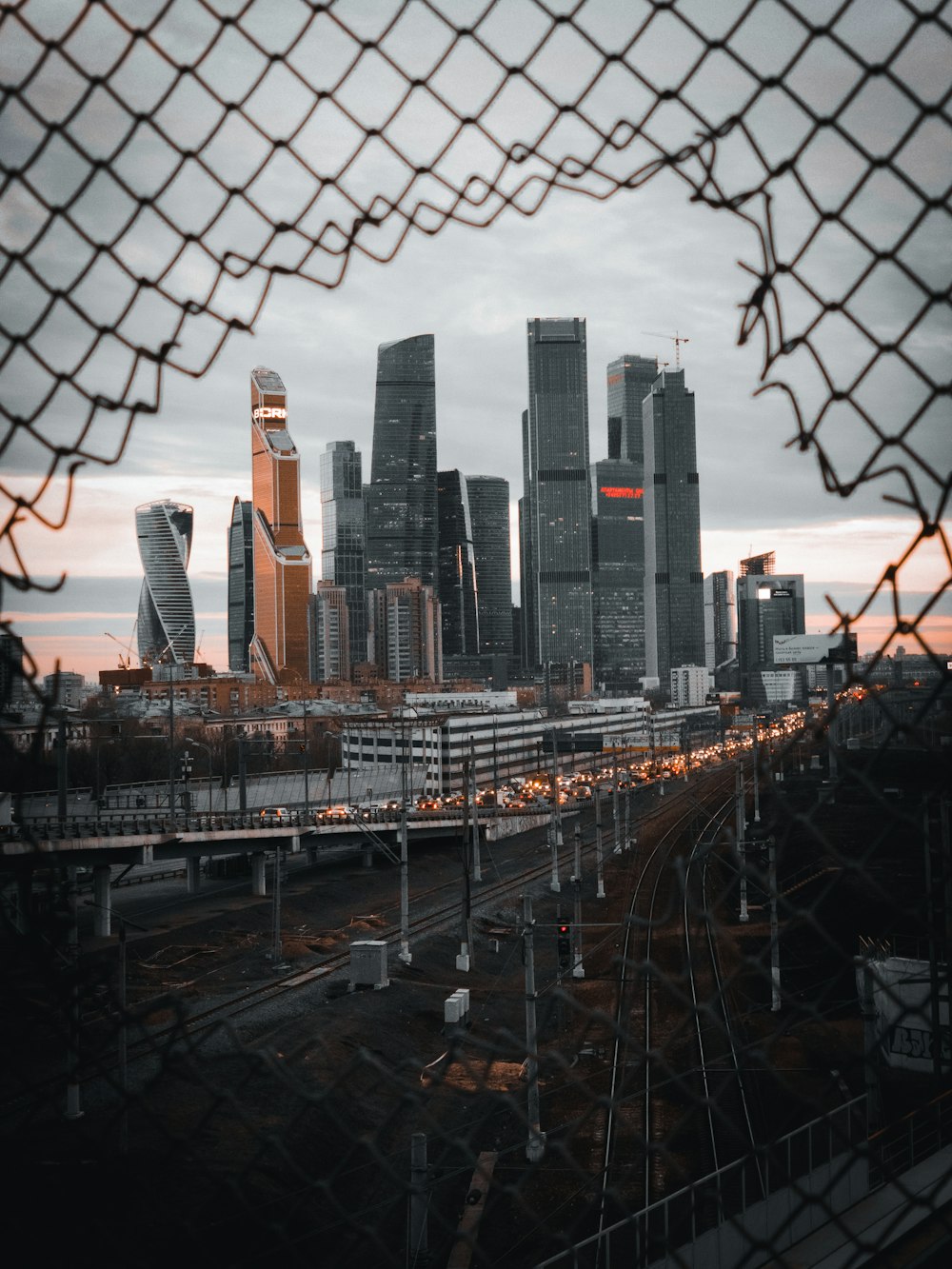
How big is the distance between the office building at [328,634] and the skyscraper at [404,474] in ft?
61.1

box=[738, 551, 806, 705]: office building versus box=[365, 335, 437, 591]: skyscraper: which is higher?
box=[365, 335, 437, 591]: skyscraper

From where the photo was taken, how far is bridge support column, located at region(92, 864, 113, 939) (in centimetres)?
2833

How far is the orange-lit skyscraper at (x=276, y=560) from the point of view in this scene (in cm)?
16688

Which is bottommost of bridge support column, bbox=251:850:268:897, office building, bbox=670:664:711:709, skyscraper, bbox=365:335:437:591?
bridge support column, bbox=251:850:268:897

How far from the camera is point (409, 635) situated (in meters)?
168

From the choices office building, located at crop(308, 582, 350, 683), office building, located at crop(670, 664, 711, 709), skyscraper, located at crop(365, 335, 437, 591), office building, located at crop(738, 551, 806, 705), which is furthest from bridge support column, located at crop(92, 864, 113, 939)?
skyscraper, located at crop(365, 335, 437, 591)

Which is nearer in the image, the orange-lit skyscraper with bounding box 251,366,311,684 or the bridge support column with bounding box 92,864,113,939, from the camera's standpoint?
the bridge support column with bounding box 92,864,113,939

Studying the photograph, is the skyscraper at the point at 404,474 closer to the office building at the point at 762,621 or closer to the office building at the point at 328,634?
the office building at the point at 328,634

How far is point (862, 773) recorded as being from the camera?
1661 millimetres

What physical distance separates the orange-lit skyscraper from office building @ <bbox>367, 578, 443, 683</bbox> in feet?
43.0

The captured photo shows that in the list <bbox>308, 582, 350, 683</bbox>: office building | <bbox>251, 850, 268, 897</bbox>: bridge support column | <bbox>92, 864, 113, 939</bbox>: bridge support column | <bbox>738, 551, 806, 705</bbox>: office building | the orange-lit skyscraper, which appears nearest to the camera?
<bbox>92, 864, 113, 939</bbox>: bridge support column

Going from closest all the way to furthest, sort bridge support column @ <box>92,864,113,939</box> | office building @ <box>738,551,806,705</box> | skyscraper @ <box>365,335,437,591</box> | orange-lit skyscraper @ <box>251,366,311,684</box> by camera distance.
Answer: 1. bridge support column @ <box>92,864,113,939</box>
2. office building @ <box>738,551,806,705</box>
3. orange-lit skyscraper @ <box>251,366,311,684</box>
4. skyscraper @ <box>365,335,437,591</box>

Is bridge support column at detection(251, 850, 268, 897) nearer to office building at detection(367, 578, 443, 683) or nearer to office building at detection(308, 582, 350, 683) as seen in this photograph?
office building at detection(367, 578, 443, 683)

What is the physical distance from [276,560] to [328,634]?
15.7 metres
